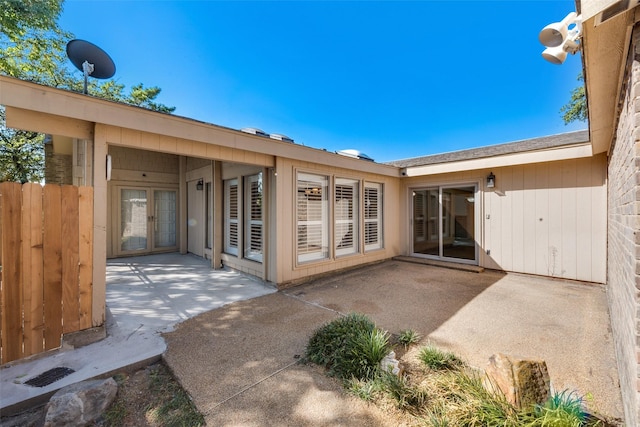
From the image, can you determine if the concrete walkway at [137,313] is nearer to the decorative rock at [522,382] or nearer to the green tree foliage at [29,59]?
the decorative rock at [522,382]

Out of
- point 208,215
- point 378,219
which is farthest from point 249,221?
point 378,219

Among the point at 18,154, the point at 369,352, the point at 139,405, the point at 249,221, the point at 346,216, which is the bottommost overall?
the point at 139,405

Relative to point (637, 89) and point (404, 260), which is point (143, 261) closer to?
point (404, 260)

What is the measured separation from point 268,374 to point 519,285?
18.0 ft

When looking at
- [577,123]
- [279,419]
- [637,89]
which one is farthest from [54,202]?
[577,123]

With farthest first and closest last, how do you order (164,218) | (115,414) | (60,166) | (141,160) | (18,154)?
(18,154), (164,218), (141,160), (60,166), (115,414)

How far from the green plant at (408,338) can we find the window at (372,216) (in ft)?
13.4

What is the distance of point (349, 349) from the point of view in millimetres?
2584

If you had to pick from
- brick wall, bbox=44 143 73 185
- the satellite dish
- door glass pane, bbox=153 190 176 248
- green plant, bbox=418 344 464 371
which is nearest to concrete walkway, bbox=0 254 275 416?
door glass pane, bbox=153 190 176 248

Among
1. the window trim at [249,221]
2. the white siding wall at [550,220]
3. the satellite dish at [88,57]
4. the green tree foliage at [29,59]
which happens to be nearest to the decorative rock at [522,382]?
the window trim at [249,221]

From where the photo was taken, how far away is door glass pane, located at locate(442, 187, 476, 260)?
7051 millimetres

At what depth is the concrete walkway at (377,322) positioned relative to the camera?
2049mm

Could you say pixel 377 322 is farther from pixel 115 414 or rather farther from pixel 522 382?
pixel 115 414

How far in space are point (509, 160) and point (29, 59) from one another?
17715 mm
